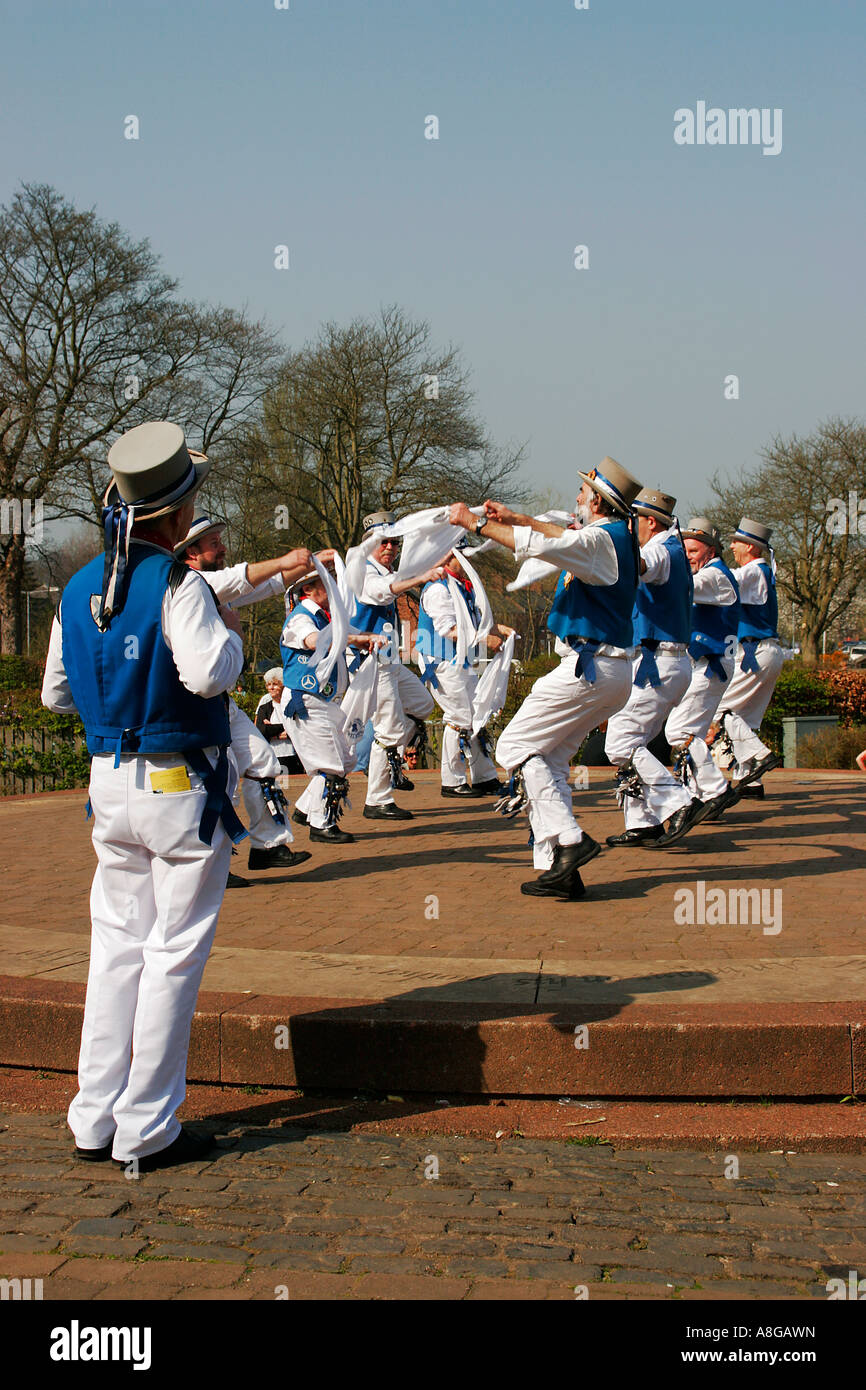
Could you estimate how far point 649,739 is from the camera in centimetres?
840

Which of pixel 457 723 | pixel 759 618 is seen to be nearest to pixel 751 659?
pixel 759 618

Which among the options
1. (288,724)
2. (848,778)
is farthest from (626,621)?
(848,778)

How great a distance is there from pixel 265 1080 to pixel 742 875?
3677 mm

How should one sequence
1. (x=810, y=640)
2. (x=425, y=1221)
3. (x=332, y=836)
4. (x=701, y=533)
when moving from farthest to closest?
(x=810, y=640), (x=701, y=533), (x=332, y=836), (x=425, y=1221)

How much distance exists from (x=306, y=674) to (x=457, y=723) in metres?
3.16

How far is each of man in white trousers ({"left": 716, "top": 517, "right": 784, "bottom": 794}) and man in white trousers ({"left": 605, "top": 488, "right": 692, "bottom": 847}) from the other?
1770 millimetres

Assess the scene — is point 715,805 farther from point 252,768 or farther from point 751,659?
point 252,768

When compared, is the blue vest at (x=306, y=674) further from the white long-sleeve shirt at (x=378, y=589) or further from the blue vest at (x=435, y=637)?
the blue vest at (x=435, y=637)

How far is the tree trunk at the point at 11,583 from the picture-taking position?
34062 millimetres

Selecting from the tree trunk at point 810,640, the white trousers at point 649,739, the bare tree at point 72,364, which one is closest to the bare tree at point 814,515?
the tree trunk at point 810,640

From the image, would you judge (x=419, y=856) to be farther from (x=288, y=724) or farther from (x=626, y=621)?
(x=626, y=621)

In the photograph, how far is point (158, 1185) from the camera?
3754mm

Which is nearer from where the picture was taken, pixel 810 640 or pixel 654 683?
pixel 654 683

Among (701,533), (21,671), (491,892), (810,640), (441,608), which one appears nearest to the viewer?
(491,892)
